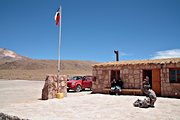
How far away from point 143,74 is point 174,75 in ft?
8.15

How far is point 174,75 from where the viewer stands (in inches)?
643

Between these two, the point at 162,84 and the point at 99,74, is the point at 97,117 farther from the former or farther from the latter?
the point at 99,74

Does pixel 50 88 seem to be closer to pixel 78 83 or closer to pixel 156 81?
pixel 78 83

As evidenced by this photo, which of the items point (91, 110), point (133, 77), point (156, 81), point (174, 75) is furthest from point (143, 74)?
point (91, 110)

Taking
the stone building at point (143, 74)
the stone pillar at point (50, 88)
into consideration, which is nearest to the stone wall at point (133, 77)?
the stone building at point (143, 74)

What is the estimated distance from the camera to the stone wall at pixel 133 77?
1627 centimetres

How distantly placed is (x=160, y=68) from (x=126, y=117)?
9137 millimetres

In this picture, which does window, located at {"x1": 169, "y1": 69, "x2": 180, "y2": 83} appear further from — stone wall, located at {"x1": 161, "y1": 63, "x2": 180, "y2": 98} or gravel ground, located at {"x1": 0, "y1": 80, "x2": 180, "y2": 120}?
gravel ground, located at {"x1": 0, "y1": 80, "x2": 180, "y2": 120}

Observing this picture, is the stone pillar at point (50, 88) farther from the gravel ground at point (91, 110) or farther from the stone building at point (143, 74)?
the stone building at point (143, 74)

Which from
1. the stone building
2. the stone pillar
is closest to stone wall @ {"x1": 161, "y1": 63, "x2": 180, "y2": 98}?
the stone building

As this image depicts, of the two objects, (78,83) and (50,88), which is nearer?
(50,88)

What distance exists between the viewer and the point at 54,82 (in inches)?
648

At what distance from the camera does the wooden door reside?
17.2 meters

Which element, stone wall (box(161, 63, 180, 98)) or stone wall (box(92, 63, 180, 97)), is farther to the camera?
stone wall (box(92, 63, 180, 97))
